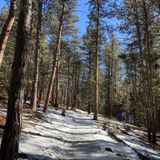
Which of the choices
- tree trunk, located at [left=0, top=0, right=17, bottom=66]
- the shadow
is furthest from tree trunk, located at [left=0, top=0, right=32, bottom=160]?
tree trunk, located at [left=0, top=0, right=17, bottom=66]

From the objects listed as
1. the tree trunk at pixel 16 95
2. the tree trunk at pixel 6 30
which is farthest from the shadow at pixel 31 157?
the tree trunk at pixel 6 30

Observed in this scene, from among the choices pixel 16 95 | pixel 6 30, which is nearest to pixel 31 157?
pixel 16 95

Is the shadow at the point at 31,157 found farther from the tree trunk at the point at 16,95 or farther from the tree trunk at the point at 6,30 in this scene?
the tree trunk at the point at 6,30

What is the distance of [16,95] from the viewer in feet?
26.5

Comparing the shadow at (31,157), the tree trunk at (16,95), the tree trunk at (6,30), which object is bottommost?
the shadow at (31,157)

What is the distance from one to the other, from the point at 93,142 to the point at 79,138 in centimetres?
154

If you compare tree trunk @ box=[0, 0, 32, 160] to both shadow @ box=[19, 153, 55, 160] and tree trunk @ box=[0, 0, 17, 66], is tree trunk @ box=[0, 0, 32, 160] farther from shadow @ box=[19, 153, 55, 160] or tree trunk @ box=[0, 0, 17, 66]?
tree trunk @ box=[0, 0, 17, 66]

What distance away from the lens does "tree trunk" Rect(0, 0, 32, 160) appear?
7.77 meters

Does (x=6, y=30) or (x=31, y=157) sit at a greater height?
(x=6, y=30)

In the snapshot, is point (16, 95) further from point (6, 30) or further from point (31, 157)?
point (6, 30)

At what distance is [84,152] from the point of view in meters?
11.6

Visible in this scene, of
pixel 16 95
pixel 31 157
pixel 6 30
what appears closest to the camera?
pixel 16 95

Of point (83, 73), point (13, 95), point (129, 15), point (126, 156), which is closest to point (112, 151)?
point (126, 156)

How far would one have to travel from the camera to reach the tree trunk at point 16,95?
7.77 metres
